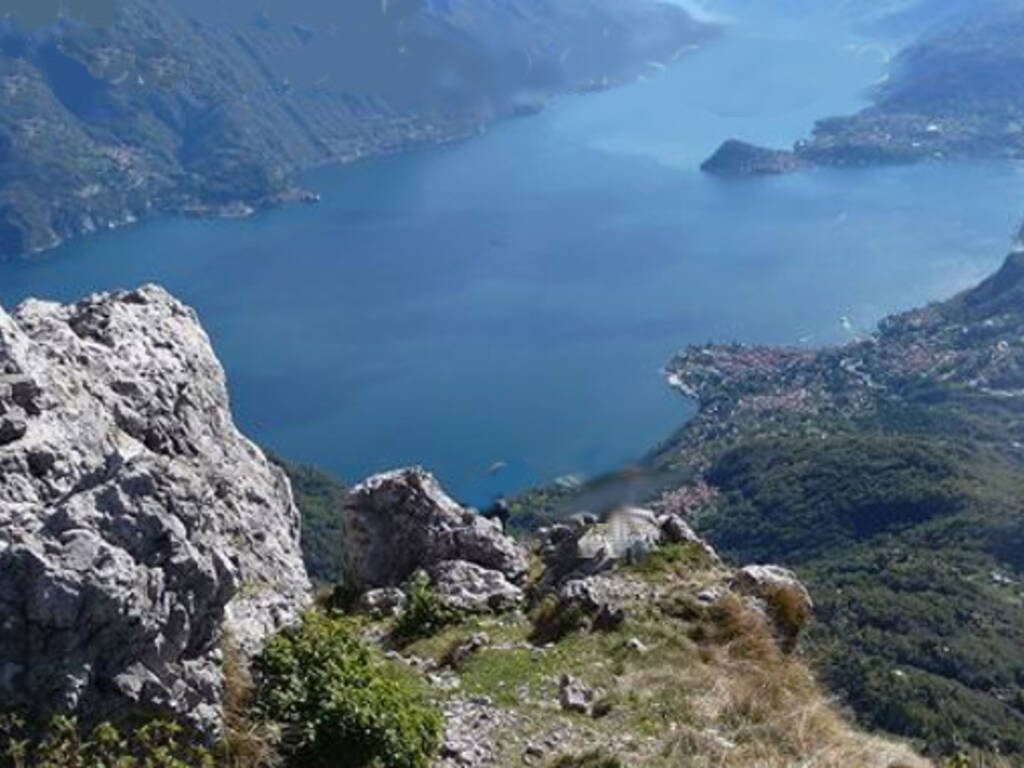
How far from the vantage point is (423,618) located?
11.4 meters

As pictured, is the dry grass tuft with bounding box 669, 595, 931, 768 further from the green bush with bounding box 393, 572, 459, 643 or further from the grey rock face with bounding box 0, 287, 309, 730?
the grey rock face with bounding box 0, 287, 309, 730

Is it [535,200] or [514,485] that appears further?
[535,200]

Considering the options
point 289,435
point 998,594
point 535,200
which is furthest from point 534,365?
point 535,200

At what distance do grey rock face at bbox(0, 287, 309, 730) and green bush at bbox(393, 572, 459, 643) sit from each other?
996 mm

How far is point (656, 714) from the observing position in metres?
9.05

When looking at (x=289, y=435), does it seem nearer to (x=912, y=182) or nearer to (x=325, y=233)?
(x=325, y=233)

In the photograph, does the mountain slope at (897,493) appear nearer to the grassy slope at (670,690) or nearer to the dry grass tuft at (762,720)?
the dry grass tuft at (762,720)

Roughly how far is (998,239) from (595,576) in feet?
476

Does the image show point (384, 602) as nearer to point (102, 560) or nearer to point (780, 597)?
point (780, 597)

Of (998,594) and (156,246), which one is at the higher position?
(156,246)

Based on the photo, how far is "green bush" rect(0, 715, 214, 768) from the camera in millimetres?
6352

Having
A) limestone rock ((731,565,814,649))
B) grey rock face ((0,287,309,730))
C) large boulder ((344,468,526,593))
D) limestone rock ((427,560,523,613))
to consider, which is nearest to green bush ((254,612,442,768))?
grey rock face ((0,287,309,730))

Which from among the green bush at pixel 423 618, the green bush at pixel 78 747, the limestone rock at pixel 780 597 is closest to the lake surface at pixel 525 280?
the limestone rock at pixel 780 597

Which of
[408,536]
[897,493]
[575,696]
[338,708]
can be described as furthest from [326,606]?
[897,493]
